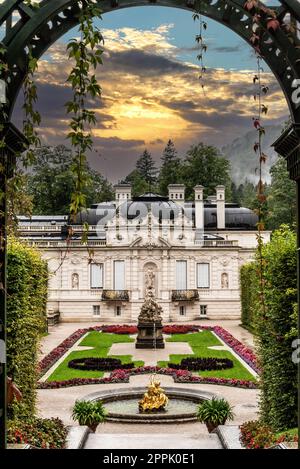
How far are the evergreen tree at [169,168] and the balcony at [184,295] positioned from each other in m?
23.6

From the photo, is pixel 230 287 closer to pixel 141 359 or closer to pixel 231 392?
pixel 141 359

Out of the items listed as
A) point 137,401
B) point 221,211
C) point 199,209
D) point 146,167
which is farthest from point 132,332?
point 146,167

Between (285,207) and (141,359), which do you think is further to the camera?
(285,207)

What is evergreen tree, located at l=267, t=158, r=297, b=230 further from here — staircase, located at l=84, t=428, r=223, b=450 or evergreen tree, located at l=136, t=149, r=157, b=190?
evergreen tree, located at l=136, t=149, r=157, b=190

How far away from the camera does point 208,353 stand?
26.7 m

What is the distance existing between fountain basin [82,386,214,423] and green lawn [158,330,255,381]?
11.4ft

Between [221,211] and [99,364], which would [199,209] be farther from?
[99,364]

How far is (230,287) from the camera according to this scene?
140ft

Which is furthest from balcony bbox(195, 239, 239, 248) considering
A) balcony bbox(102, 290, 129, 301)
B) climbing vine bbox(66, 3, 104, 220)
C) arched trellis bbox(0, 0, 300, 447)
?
climbing vine bbox(66, 3, 104, 220)

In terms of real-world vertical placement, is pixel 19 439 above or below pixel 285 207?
below

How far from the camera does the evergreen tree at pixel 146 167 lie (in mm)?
81188

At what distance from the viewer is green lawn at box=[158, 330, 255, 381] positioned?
2188 centimetres

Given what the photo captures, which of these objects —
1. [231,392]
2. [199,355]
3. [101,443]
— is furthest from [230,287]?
[101,443]

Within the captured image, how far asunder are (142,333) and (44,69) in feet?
42.7
